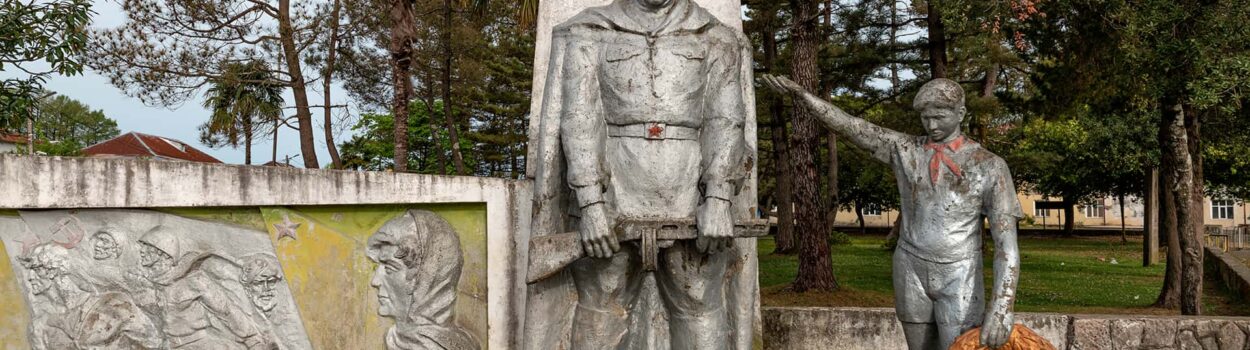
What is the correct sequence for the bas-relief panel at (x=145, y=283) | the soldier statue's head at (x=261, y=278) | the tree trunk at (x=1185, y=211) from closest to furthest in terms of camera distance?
the bas-relief panel at (x=145, y=283) → the soldier statue's head at (x=261, y=278) → the tree trunk at (x=1185, y=211)

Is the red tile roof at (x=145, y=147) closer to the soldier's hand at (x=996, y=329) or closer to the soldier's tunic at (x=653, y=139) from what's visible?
the soldier's tunic at (x=653, y=139)

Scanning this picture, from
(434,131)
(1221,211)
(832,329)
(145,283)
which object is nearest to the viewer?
(145,283)

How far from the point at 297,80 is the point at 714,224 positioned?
15870 millimetres

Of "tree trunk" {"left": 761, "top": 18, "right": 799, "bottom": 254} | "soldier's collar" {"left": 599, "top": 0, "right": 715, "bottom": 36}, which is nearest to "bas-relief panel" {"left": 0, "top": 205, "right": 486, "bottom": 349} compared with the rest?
"soldier's collar" {"left": 599, "top": 0, "right": 715, "bottom": 36}

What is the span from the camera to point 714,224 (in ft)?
14.3

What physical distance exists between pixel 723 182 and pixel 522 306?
1.75 meters

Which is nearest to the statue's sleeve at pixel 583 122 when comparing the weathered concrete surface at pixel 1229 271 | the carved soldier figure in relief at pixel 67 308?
the carved soldier figure in relief at pixel 67 308

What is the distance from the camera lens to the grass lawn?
13.7 m

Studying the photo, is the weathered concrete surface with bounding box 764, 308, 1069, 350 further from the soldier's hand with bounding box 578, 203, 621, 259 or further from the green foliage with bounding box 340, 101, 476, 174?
the green foliage with bounding box 340, 101, 476, 174

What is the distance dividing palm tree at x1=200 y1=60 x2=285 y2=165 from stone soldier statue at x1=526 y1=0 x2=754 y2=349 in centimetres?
1400

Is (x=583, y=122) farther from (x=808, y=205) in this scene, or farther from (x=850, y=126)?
(x=808, y=205)

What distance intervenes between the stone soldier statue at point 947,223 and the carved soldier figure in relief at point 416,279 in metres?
2.41

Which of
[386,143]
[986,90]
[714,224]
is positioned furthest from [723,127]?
[386,143]

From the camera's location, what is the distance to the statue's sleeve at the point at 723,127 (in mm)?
4508
